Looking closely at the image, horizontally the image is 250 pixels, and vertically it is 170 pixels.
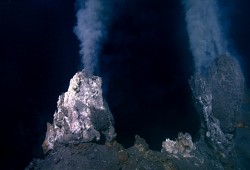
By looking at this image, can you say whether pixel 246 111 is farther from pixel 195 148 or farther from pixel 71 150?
pixel 71 150

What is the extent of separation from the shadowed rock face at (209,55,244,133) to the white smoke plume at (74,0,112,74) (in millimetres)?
5474

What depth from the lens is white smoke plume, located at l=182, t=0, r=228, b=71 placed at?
38.2 feet

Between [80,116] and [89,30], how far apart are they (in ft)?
10.3

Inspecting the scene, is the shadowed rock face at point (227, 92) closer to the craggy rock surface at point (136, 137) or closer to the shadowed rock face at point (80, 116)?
the craggy rock surface at point (136, 137)

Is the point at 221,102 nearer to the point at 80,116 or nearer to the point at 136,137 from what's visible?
the point at 136,137

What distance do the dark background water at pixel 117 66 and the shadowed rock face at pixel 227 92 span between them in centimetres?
153

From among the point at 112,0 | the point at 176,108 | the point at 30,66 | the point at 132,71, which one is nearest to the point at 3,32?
the point at 30,66

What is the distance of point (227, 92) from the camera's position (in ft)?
36.9

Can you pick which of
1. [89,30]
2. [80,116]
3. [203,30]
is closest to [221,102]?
[203,30]

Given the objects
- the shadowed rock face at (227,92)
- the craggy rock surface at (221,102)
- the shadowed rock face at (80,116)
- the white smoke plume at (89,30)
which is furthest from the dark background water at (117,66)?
the shadowed rock face at (227,92)

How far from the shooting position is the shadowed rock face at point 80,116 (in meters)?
8.57

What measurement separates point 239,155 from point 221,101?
324 cm

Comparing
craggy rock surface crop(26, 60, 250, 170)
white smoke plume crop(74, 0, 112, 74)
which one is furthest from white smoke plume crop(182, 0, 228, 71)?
white smoke plume crop(74, 0, 112, 74)

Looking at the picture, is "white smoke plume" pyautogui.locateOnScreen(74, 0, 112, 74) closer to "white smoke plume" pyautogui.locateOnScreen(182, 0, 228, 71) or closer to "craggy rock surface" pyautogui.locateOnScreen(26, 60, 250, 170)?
"craggy rock surface" pyautogui.locateOnScreen(26, 60, 250, 170)
